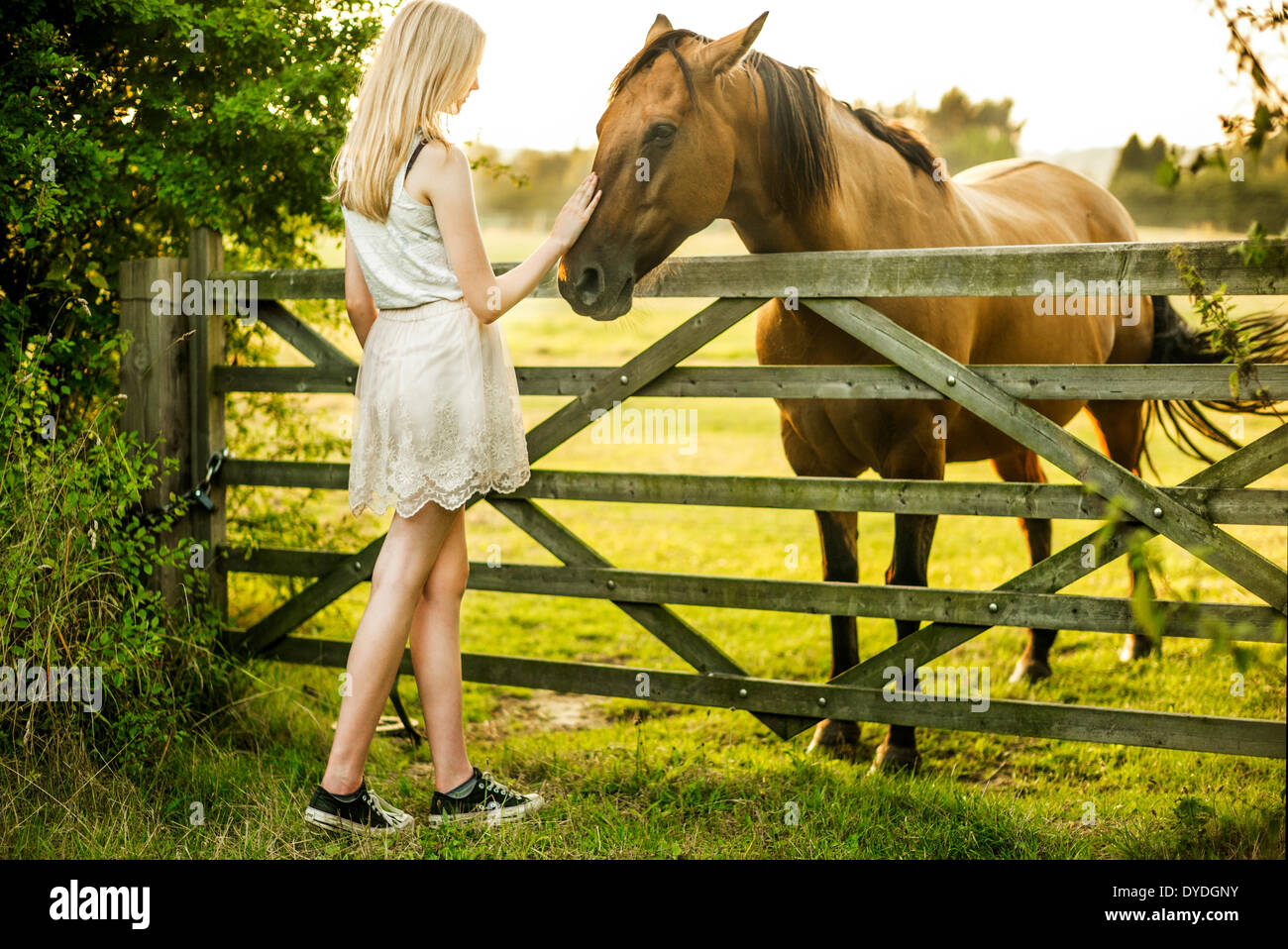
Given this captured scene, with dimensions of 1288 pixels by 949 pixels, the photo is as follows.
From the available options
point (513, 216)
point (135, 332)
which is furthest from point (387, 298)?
point (513, 216)

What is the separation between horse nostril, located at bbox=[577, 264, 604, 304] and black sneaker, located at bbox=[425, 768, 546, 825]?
1.44m

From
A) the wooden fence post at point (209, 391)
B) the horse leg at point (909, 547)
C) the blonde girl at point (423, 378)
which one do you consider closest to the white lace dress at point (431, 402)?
the blonde girl at point (423, 378)

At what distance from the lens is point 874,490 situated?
3.16 metres

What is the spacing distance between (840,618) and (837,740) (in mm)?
472

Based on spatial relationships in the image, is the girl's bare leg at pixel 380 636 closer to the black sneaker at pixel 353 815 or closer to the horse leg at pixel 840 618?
the black sneaker at pixel 353 815

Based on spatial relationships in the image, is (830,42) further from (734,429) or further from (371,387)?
(371,387)

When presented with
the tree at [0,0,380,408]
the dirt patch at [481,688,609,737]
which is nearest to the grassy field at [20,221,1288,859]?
the dirt patch at [481,688,609,737]

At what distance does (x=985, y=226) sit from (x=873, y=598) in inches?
69.8

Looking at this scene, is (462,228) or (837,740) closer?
(462,228)

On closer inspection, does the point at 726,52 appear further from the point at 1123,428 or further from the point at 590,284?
the point at 1123,428

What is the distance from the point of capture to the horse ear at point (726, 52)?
9.89 feet

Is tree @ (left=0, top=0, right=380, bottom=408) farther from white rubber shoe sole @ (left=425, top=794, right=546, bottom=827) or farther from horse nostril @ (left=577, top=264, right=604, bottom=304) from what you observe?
white rubber shoe sole @ (left=425, top=794, right=546, bottom=827)

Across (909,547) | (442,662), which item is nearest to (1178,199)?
(909,547)
